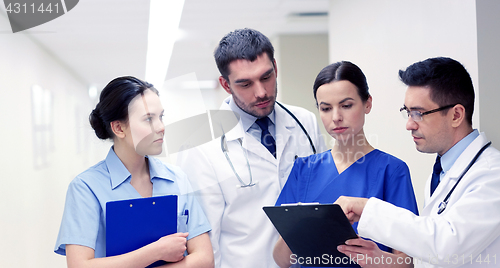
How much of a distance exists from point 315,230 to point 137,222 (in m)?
0.51

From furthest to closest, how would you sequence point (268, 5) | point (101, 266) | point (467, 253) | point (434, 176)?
point (268, 5)
point (434, 176)
point (101, 266)
point (467, 253)

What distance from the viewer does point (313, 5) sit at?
11.8ft

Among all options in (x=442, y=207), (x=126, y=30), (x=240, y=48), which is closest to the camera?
(x=442, y=207)

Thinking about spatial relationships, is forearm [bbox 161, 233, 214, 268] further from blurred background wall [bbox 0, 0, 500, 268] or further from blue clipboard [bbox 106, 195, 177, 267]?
blurred background wall [bbox 0, 0, 500, 268]

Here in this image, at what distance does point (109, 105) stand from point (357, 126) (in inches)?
30.6

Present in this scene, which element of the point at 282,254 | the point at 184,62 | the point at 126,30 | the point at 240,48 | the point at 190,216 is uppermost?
the point at 126,30

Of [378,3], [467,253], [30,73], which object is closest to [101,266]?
[467,253]

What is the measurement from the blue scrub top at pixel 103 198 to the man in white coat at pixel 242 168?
7 centimetres

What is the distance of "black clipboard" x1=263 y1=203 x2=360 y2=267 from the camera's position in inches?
36.6

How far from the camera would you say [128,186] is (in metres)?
1.23

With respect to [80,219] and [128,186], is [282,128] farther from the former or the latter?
[80,219]

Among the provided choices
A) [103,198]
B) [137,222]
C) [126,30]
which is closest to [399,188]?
[137,222]

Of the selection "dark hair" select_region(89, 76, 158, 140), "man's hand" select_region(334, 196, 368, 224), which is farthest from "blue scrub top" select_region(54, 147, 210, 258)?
"man's hand" select_region(334, 196, 368, 224)

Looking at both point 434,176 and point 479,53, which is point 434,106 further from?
point 479,53
